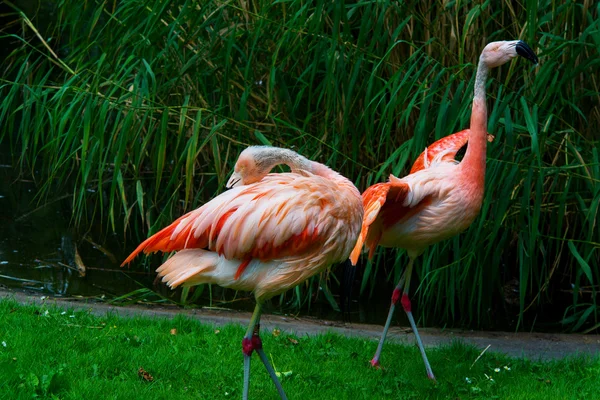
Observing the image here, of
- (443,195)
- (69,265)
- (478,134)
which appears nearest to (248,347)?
(443,195)

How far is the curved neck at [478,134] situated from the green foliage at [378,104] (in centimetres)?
24

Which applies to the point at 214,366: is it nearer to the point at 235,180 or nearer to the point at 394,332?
the point at 235,180

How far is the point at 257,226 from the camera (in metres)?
3.37

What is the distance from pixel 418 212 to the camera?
14.4 feet

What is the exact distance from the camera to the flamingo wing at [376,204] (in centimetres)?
385

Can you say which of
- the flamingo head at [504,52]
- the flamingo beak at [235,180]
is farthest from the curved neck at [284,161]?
the flamingo head at [504,52]

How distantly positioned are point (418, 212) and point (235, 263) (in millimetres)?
1284

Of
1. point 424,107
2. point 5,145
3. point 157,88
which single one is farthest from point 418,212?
point 5,145

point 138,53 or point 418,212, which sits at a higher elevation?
point 138,53

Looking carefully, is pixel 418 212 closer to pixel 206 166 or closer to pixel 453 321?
pixel 453 321

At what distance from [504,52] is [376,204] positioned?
1.07 meters

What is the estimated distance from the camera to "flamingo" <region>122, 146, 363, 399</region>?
3.40 meters

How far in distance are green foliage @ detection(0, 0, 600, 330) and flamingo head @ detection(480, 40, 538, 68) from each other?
25 cm

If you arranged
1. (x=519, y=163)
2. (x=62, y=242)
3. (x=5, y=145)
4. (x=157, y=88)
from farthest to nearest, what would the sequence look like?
(x=5, y=145) → (x=62, y=242) → (x=157, y=88) → (x=519, y=163)
